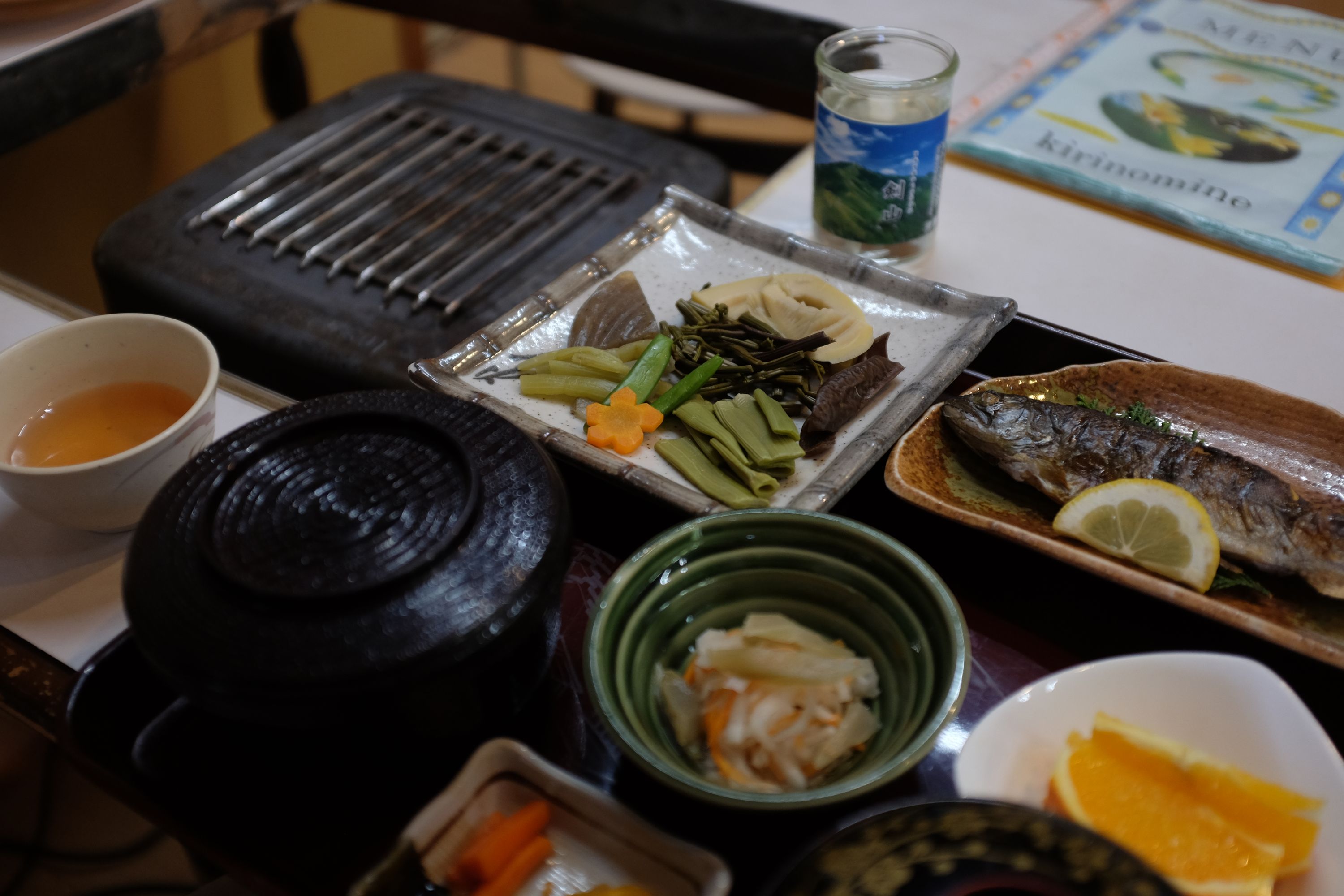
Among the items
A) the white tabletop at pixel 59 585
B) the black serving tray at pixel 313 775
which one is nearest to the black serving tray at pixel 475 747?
the black serving tray at pixel 313 775

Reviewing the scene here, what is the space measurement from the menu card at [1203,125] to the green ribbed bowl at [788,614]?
43.2 inches

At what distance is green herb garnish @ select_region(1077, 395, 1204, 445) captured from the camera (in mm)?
1294

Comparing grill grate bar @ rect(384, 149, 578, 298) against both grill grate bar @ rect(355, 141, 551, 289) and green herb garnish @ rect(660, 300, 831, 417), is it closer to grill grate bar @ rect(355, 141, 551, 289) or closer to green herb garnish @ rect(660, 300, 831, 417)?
grill grate bar @ rect(355, 141, 551, 289)

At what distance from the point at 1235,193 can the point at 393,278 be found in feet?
4.78

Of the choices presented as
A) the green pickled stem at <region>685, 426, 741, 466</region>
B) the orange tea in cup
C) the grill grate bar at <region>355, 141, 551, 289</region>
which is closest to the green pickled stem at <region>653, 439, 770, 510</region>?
the green pickled stem at <region>685, 426, 741, 466</region>

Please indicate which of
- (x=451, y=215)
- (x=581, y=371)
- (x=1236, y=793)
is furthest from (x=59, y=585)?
(x=1236, y=793)

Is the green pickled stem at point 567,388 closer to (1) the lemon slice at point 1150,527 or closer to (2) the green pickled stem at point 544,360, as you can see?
(2) the green pickled stem at point 544,360

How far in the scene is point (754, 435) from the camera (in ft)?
4.27

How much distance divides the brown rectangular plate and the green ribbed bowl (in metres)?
0.21

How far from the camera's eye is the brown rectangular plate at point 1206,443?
107 cm

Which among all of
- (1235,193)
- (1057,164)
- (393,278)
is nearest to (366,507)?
(393,278)

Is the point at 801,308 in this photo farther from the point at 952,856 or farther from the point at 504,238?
the point at 952,856

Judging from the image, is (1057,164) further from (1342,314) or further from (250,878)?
(250,878)

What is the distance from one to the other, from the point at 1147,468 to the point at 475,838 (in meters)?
0.86
